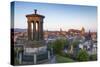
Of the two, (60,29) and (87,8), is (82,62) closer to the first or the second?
(60,29)

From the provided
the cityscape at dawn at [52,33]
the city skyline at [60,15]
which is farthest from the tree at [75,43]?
the city skyline at [60,15]

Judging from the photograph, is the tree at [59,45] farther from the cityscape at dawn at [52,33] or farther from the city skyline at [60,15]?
the city skyline at [60,15]

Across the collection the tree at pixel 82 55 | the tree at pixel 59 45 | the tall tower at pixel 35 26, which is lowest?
the tree at pixel 82 55

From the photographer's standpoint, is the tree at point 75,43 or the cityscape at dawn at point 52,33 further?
the tree at point 75,43

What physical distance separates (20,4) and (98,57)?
1.17 meters

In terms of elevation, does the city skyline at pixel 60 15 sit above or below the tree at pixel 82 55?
above

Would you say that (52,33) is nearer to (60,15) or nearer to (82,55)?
(60,15)

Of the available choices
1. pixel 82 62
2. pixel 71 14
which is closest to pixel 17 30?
pixel 71 14

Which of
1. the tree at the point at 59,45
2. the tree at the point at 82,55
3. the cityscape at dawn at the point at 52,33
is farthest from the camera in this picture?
the tree at the point at 82,55

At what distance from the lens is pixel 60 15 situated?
2318 millimetres

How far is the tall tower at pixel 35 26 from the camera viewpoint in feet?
7.10

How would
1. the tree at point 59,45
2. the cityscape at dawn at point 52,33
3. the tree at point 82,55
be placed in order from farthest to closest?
the tree at point 82,55, the tree at point 59,45, the cityscape at dawn at point 52,33

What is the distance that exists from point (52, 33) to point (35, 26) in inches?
8.4

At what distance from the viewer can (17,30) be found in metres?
2.09
